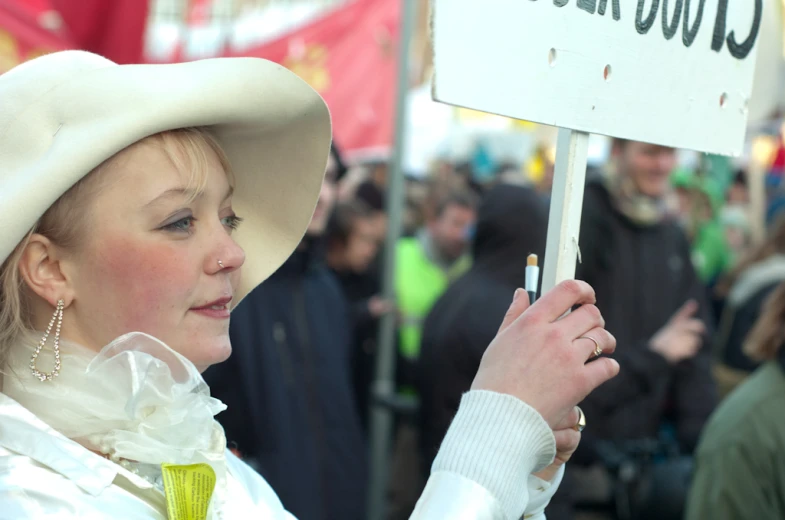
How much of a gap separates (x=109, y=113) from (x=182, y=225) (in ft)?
0.64

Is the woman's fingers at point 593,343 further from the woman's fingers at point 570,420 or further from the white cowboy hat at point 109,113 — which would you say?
Answer: the white cowboy hat at point 109,113

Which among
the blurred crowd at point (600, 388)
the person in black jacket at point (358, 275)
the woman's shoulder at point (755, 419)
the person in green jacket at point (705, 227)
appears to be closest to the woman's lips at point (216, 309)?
the blurred crowd at point (600, 388)

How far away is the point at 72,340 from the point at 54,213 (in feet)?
0.64

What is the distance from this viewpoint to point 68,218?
1400 millimetres

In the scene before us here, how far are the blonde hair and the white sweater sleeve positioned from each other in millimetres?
550

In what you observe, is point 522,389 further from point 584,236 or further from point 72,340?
point 584,236

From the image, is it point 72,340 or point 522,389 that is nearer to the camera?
point 522,389

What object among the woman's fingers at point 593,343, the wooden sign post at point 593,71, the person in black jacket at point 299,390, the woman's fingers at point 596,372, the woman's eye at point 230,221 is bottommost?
the person in black jacket at point 299,390

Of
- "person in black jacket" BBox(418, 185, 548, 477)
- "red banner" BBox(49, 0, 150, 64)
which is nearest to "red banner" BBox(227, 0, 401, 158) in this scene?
"red banner" BBox(49, 0, 150, 64)

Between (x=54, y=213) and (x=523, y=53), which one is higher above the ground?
(x=523, y=53)

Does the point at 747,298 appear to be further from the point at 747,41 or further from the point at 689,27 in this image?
the point at 689,27

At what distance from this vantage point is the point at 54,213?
141 cm

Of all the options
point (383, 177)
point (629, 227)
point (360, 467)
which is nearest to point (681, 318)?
point (629, 227)

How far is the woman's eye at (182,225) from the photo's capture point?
142 centimetres
